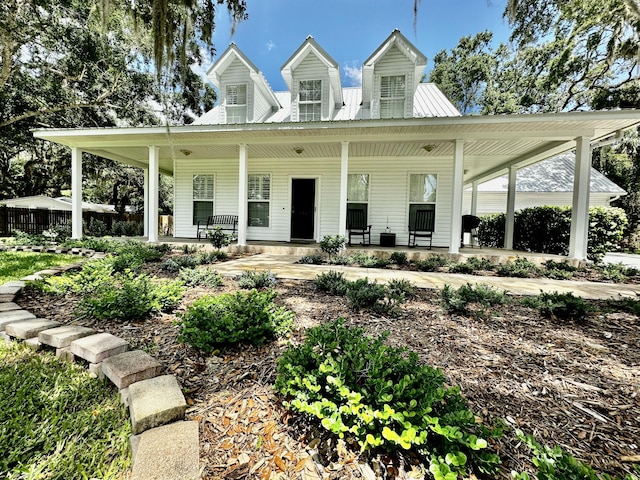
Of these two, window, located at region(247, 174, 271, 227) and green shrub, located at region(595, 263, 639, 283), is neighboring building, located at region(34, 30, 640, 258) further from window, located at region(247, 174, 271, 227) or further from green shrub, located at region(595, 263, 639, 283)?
green shrub, located at region(595, 263, 639, 283)

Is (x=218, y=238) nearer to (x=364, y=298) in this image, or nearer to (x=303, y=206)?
(x=303, y=206)

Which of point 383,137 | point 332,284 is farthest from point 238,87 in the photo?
point 332,284

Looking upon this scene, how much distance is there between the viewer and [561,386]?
5.59 feet

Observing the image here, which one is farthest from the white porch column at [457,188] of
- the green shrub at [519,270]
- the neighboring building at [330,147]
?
the green shrub at [519,270]

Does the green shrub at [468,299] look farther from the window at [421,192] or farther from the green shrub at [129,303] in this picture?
the window at [421,192]

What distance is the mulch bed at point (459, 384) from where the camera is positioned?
119 cm

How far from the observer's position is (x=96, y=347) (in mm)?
1857

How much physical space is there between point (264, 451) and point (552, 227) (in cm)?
963

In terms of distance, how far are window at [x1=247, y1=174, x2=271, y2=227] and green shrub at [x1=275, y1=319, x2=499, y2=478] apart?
8.24m

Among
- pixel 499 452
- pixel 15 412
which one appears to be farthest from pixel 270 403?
pixel 15 412

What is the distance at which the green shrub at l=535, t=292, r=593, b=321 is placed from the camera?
2662mm

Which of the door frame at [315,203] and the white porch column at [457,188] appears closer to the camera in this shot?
the white porch column at [457,188]

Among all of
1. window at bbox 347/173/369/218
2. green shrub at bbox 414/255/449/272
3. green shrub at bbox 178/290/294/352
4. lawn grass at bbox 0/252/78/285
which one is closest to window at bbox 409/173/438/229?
window at bbox 347/173/369/218

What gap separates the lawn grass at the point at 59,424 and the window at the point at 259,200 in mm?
7783
